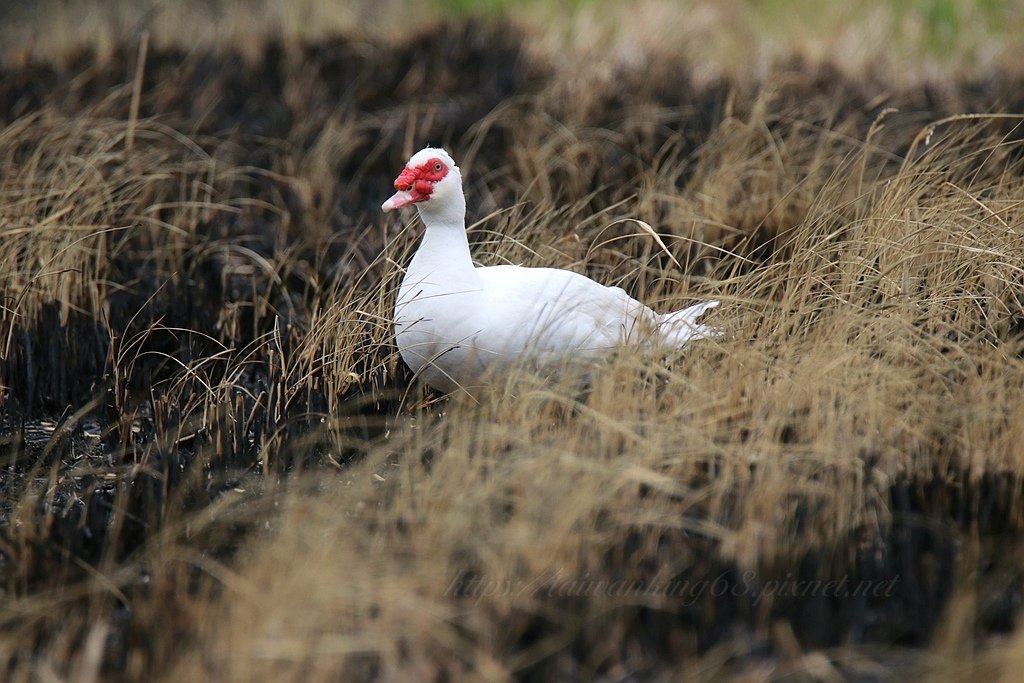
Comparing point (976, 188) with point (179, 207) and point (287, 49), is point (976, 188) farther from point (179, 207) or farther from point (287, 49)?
point (287, 49)

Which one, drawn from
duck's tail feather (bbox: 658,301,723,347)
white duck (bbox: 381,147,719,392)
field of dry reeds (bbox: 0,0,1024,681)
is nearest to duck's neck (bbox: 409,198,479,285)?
white duck (bbox: 381,147,719,392)

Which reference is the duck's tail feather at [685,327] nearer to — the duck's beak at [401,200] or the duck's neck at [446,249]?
the duck's neck at [446,249]

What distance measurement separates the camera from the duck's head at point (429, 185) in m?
3.25

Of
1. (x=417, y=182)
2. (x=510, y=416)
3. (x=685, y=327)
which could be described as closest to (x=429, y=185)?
(x=417, y=182)

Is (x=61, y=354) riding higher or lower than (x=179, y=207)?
lower

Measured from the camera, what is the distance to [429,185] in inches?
128

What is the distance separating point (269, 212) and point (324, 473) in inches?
95.3

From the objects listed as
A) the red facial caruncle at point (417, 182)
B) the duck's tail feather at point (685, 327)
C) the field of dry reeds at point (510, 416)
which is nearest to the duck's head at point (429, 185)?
the red facial caruncle at point (417, 182)

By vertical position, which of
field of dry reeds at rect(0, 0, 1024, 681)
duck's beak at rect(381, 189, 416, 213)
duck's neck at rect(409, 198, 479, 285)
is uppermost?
duck's beak at rect(381, 189, 416, 213)

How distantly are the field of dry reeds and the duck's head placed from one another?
498 mm

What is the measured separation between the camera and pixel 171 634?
2314 mm

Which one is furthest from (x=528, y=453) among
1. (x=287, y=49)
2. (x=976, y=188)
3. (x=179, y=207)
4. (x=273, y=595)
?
(x=287, y=49)

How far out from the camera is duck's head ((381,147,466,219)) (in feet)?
10.7

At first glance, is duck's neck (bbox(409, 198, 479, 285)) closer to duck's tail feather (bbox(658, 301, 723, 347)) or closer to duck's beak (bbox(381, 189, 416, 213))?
duck's beak (bbox(381, 189, 416, 213))
